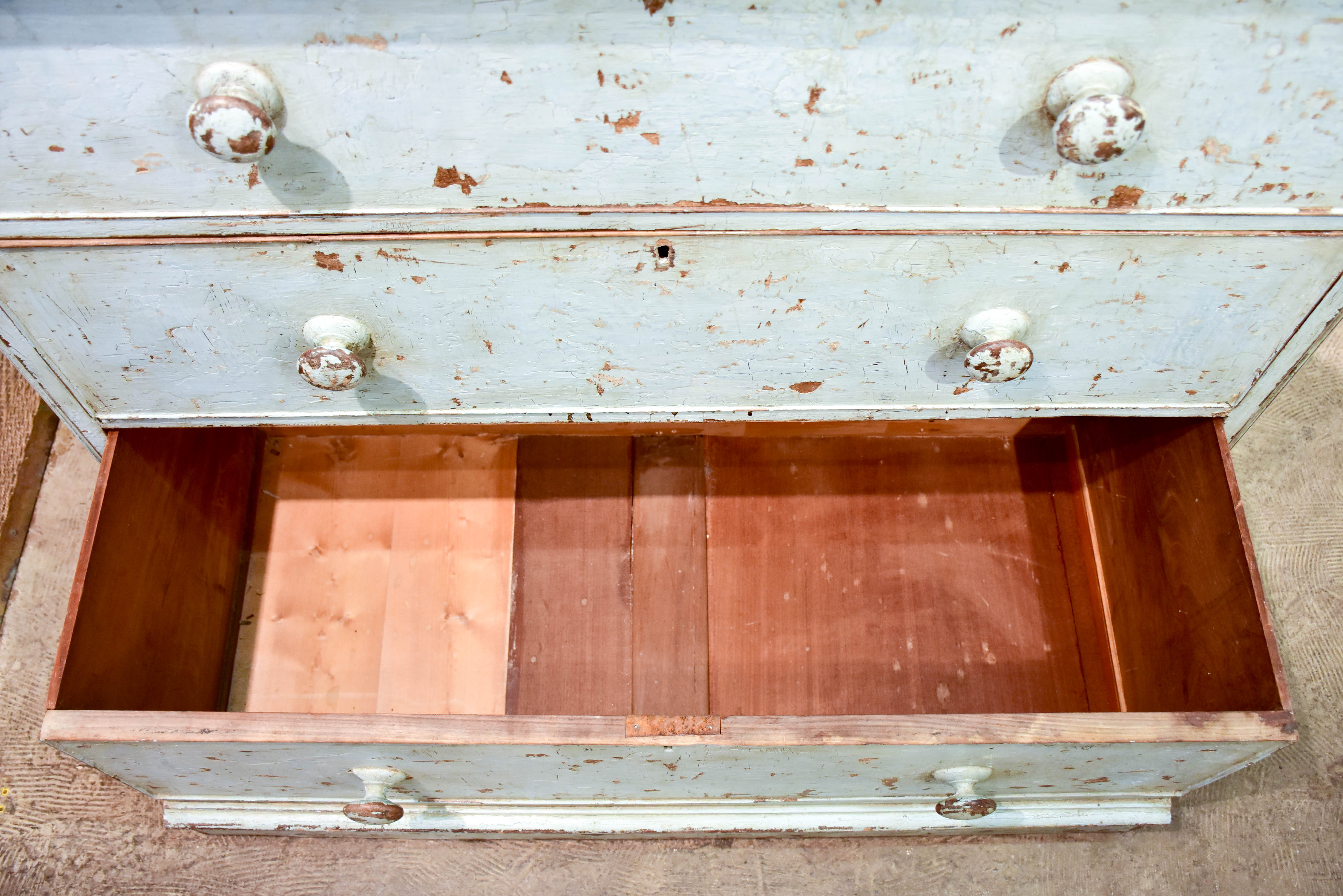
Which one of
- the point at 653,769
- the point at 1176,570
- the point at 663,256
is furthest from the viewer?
the point at 1176,570

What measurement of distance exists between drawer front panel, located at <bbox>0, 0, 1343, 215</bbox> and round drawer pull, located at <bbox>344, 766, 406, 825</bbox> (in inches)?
20.3

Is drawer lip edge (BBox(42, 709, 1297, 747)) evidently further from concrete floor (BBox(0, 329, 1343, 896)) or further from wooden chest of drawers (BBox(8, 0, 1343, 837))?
concrete floor (BBox(0, 329, 1343, 896))

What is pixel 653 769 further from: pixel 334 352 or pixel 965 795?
pixel 334 352

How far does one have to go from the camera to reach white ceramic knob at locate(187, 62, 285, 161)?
0.51m

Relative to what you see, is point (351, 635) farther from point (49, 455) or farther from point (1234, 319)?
point (1234, 319)

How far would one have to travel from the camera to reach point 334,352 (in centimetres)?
69

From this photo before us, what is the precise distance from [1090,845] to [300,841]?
39.5 inches

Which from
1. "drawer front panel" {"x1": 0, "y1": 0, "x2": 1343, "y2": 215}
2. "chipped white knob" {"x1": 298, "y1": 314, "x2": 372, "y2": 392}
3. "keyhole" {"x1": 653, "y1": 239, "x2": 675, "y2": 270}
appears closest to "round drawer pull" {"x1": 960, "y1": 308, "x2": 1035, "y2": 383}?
"drawer front panel" {"x1": 0, "y1": 0, "x2": 1343, "y2": 215}

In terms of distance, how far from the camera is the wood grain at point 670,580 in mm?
1029

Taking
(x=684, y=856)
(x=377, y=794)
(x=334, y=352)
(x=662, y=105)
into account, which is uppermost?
(x=662, y=105)

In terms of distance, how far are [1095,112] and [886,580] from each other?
26.6 inches

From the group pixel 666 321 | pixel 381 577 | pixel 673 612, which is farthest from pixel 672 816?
pixel 666 321

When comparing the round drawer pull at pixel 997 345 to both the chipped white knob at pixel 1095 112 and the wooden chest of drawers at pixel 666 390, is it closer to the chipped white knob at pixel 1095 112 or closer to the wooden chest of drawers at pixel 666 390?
the wooden chest of drawers at pixel 666 390

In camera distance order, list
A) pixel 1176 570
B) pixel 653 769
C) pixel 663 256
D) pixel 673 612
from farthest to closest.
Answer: pixel 673 612, pixel 1176 570, pixel 653 769, pixel 663 256
